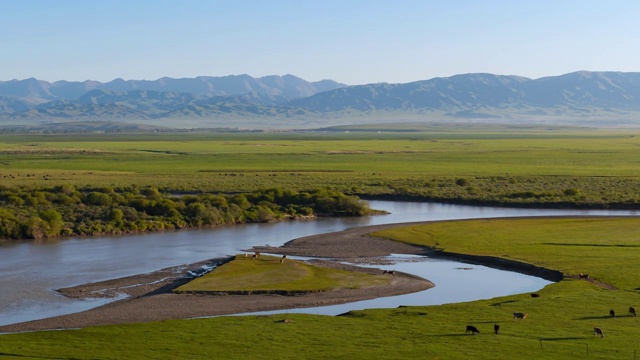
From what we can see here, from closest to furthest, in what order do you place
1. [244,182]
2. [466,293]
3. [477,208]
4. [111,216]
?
[466,293]
[111,216]
[477,208]
[244,182]

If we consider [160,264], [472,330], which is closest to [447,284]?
[472,330]

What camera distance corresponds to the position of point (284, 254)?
47.5 meters

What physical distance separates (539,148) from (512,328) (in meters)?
144

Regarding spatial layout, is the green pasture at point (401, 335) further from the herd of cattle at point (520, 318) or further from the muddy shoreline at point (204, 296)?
the muddy shoreline at point (204, 296)

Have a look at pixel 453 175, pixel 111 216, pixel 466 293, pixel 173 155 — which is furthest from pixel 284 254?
pixel 173 155

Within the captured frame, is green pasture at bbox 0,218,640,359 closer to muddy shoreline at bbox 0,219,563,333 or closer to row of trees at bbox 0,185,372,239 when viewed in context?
muddy shoreline at bbox 0,219,563,333

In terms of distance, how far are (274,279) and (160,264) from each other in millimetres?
7902

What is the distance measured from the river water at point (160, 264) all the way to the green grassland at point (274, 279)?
117 inches

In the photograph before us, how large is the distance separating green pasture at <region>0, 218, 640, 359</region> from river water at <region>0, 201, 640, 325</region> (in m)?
3.38

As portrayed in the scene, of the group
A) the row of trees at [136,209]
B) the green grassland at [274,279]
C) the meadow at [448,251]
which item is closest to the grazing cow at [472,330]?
the meadow at [448,251]

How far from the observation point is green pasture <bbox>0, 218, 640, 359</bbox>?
25406 mm

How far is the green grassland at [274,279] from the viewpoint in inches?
1463

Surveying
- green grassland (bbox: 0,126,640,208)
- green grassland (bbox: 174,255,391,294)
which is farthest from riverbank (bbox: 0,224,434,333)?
green grassland (bbox: 0,126,640,208)

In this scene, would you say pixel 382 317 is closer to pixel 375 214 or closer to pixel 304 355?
pixel 304 355
